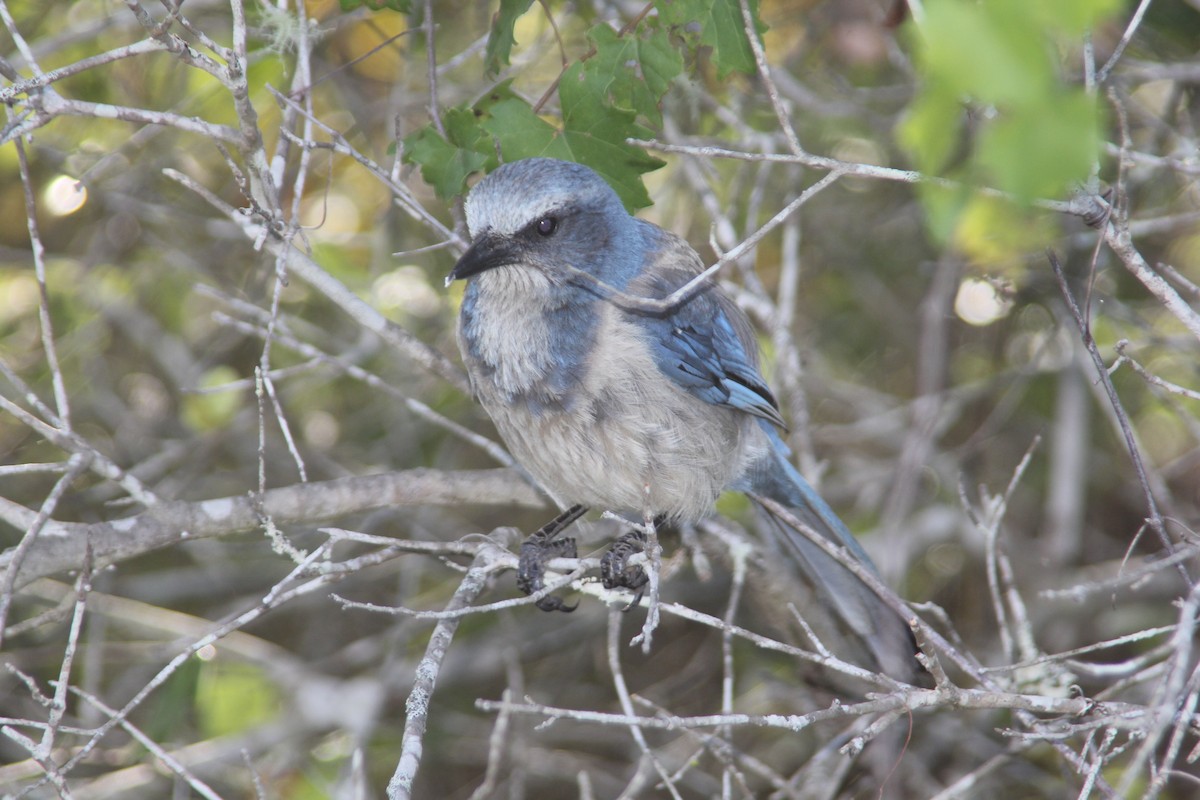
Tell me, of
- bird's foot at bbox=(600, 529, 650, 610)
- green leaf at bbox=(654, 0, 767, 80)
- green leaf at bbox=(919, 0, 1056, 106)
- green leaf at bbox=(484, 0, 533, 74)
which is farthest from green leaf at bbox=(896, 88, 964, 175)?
bird's foot at bbox=(600, 529, 650, 610)

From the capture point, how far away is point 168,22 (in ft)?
8.56

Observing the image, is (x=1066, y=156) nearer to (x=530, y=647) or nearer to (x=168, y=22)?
(x=168, y=22)

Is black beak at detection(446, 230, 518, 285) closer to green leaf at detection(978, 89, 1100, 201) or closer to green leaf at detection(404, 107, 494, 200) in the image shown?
green leaf at detection(404, 107, 494, 200)

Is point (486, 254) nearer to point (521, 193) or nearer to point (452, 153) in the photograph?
point (521, 193)

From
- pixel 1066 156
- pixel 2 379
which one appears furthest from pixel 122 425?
pixel 1066 156

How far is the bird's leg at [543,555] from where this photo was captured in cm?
362

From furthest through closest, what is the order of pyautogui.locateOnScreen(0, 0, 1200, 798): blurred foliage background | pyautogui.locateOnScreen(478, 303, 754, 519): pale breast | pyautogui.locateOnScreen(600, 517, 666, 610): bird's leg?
pyautogui.locateOnScreen(0, 0, 1200, 798): blurred foliage background
pyautogui.locateOnScreen(600, 517, 666, 610): bird's leg
pyautogui.locateOnScreen(478, 303, 754, 519): pale breast

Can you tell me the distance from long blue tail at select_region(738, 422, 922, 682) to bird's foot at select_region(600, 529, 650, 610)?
52cm

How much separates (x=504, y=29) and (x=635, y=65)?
1.40 feet

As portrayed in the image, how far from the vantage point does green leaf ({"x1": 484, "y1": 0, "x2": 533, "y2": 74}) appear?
319 cm

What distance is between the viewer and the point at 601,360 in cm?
342

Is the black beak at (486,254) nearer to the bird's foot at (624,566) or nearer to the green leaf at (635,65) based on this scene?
the green leaf at (635,65)

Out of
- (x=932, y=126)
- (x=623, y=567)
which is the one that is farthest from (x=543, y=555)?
(x=932, y=126)

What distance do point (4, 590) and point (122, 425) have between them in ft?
9.76
